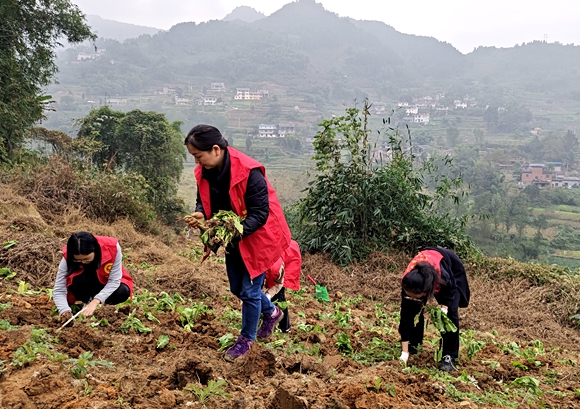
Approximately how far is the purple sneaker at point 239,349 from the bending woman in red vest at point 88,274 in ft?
4.16

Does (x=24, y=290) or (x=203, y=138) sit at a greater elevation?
(x=203, y=138)

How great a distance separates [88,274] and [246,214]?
1794 mm

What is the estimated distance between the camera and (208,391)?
2641 mm

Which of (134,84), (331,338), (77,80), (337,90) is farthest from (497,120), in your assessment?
(331,338)

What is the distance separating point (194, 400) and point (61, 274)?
208 centimetres

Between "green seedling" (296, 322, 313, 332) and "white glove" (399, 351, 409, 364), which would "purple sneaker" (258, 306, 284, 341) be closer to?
"green seedling" (296, 322, 313, 332)

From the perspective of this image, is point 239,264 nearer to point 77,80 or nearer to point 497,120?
point 497,120

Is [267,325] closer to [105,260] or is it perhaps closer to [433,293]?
[433,293]

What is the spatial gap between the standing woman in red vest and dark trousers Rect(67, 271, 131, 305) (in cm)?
139

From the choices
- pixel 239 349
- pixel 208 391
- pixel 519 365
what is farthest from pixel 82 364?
pixel 519 365

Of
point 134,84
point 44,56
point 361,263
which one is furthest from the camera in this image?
point 134,84

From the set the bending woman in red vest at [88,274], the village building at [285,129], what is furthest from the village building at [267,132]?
the bending woman in red vest at [88,274]

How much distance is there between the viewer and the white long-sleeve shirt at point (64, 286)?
395 centimetres

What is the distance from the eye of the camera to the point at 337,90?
376ft
